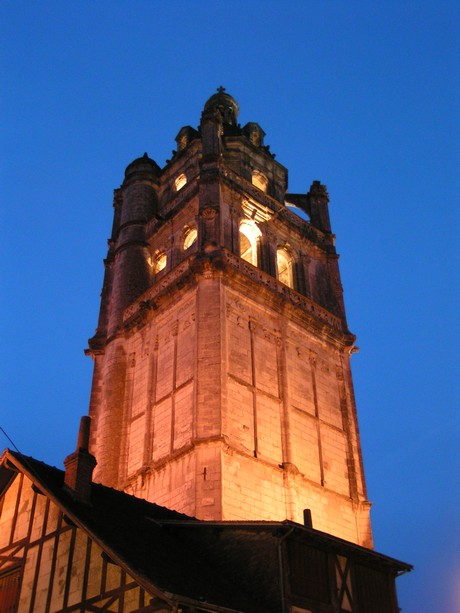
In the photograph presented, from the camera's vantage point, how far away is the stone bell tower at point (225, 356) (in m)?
23.0

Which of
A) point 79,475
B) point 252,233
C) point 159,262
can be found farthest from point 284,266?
point 79,475

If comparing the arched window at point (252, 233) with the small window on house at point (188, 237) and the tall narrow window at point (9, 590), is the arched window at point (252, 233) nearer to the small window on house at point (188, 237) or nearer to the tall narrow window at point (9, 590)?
the small window on house at point (188, 237)

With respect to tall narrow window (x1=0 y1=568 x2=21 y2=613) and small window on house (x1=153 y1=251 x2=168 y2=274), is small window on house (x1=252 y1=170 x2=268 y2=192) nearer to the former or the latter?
small window on house (x1=153 y1=251 x2=168 y2=274)

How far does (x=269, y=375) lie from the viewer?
25.8 m

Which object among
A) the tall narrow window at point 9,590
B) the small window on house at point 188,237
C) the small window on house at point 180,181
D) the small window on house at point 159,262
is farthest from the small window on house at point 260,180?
the tall narrow window at point 9,590

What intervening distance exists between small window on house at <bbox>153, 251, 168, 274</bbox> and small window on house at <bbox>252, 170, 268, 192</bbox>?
5.97 metres

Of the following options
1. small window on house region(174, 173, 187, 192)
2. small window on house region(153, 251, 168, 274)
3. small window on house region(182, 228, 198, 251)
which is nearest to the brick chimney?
small window on house region(182, 228, 198, 251)

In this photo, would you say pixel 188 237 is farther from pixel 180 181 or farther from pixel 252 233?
pixel 180 181

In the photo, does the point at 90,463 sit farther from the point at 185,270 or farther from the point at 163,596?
the point at 185,270

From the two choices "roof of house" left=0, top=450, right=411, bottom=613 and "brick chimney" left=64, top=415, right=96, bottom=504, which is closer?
"roof of house" left=0, top=450, right=411, bottom=613

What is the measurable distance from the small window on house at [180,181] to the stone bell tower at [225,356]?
0.06 metres

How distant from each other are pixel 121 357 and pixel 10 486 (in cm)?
1241

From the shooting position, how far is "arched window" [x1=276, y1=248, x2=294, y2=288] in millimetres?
31719

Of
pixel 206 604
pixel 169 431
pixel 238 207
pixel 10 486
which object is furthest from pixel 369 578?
pixel 238 207
